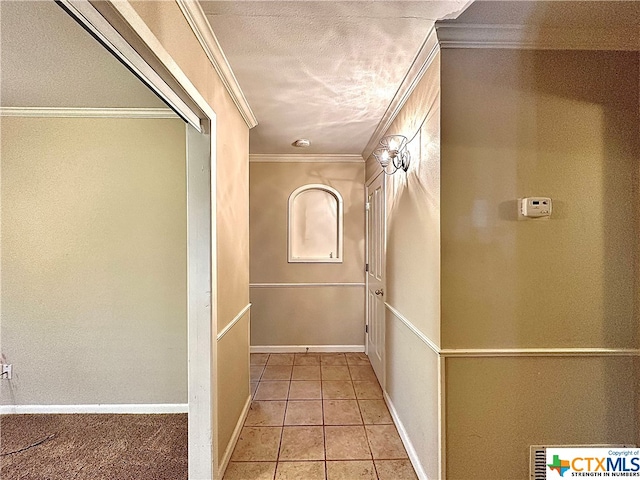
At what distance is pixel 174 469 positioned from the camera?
6.27ft

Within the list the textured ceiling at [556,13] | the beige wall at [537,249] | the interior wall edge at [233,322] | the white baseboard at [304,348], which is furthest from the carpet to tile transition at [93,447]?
the textured ceiling at [556,13]

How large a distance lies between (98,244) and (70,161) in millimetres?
643

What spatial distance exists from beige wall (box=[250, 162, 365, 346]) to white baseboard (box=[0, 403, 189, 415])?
144cm

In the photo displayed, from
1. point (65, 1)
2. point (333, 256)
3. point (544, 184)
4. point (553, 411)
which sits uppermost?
point (65, 1)

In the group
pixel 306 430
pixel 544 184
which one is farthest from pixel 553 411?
pixel 306 430

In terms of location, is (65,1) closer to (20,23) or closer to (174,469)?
(20,23)

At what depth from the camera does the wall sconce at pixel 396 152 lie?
2.12 m

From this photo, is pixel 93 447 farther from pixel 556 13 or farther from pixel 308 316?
pixel 556 13

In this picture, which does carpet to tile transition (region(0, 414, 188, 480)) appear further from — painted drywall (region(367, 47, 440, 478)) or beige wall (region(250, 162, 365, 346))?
beige wall (region(250, 162, 365, 346))

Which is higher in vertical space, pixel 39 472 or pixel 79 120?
pixel 79 120

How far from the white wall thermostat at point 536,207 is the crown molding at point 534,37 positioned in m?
0.73

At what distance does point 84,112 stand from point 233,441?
2559 millimetres

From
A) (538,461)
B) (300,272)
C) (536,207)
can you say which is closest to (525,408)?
(538,461)

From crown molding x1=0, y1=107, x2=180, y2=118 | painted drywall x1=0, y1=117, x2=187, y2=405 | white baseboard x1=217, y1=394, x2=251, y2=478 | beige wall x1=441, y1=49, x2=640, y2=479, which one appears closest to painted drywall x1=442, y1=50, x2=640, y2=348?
beige wall x1=441, y1=49, x2=640, y2=479
